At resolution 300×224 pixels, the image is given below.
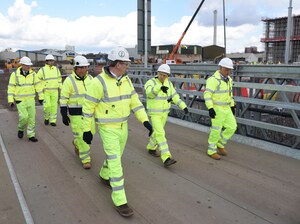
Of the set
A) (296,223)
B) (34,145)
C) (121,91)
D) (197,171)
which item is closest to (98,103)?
(121,91)

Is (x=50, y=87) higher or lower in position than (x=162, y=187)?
higher

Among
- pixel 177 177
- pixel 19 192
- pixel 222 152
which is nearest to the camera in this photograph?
pixel 19 192

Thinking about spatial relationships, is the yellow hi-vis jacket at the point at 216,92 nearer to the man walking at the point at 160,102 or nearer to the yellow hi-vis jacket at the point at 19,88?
the man walking at the point at 160,102

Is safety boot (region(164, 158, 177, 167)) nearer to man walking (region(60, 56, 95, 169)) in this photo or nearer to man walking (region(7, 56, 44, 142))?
man walking (region(60, 56, 95, 169))

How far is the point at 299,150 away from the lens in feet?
18.3

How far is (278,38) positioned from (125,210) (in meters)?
70.0

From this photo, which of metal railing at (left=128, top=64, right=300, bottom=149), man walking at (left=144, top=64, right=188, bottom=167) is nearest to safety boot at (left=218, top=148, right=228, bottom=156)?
metal railing at (left=128, top=64, right=300, bottom=149)

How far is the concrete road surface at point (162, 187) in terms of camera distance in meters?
3.63

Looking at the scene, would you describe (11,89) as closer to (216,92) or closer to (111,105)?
(111,105)

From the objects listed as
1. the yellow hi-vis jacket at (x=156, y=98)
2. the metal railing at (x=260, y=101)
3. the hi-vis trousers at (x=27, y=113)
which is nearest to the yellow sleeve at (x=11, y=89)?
the hi-vis trousers at (x=27, y=113)

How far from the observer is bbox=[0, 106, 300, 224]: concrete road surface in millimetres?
3635

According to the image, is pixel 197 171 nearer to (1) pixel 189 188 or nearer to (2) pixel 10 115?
(1) pixel 189 188

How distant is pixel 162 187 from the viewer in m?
4.41

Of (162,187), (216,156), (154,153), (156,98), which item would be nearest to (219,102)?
(216,156)
